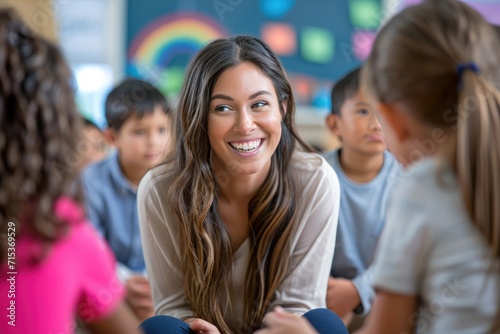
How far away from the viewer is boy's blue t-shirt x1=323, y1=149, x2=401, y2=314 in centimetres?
180

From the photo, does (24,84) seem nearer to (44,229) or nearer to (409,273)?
(44,229)

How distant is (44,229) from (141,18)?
9.61ft

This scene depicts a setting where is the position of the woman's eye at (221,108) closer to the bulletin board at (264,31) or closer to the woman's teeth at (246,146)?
the woman's teeth at (246,146)

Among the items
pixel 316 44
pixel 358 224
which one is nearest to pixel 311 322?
pixel 358 224

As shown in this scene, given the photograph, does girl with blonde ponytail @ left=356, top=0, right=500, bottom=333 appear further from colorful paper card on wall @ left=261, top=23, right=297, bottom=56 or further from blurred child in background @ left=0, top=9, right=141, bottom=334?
colorful paper card on wall @ left=261, top=23, right=297, bottom=56

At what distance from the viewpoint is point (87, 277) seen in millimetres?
858

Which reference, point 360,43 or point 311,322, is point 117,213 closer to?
point 311,322

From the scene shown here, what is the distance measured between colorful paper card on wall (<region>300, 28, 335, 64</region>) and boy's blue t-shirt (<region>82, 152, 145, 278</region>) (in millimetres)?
1756

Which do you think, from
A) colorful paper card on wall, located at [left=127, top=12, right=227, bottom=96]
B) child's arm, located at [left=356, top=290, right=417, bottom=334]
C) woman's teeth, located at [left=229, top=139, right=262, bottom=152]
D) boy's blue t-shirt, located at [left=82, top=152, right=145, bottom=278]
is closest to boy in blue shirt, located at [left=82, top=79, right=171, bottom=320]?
boy's blue t-shirt, located at [left=82, top=152, right=145, bottom=278]

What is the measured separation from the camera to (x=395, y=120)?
956 millimetres

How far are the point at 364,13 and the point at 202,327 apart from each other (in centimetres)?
266

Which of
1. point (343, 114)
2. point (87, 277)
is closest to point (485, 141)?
point (87, 277)

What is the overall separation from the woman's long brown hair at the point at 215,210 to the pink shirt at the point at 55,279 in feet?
1.79

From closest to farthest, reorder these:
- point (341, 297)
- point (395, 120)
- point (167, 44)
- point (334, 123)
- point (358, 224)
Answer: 1. point (395, 120)
2. point (341, 297)
3. point (358, 224)
4. point (334, 123)
5. point (167, 44)
